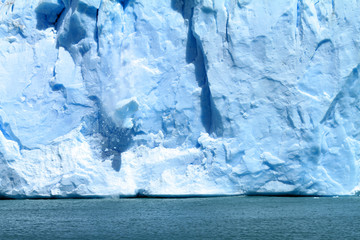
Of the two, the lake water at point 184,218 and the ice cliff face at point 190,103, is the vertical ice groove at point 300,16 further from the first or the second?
the lake water at point 184,218

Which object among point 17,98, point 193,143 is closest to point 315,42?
point 193,143

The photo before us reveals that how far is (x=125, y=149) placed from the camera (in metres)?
9.14

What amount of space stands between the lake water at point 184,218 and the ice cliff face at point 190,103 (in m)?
0.35

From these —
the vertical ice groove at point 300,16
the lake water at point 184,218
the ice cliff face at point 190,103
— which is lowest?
the lake water at point 184,218

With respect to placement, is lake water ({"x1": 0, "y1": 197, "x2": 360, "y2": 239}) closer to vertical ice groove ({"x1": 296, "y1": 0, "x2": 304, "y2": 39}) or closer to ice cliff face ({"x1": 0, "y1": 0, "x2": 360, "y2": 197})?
ice cliff face ({"x1": 0, "y1": 0, "x2": 360, "y2": 197})

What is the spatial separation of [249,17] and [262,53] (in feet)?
1.79

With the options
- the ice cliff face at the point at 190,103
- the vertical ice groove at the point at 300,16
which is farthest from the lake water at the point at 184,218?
the vertical ice groove at the point at 300,16

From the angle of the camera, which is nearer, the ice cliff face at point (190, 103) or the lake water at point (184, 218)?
the lake water at point (184, 218)

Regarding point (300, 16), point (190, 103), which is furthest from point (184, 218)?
point (300, 16)

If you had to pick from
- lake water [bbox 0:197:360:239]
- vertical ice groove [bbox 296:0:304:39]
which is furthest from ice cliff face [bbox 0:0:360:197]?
lake water [bbox 0:197:360:239]

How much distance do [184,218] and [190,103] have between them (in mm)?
→ 2518

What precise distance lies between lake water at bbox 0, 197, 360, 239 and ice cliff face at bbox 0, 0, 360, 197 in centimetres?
35

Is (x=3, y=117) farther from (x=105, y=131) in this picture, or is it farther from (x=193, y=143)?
(x=193, y=143)

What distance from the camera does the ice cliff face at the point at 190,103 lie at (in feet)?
28.8
